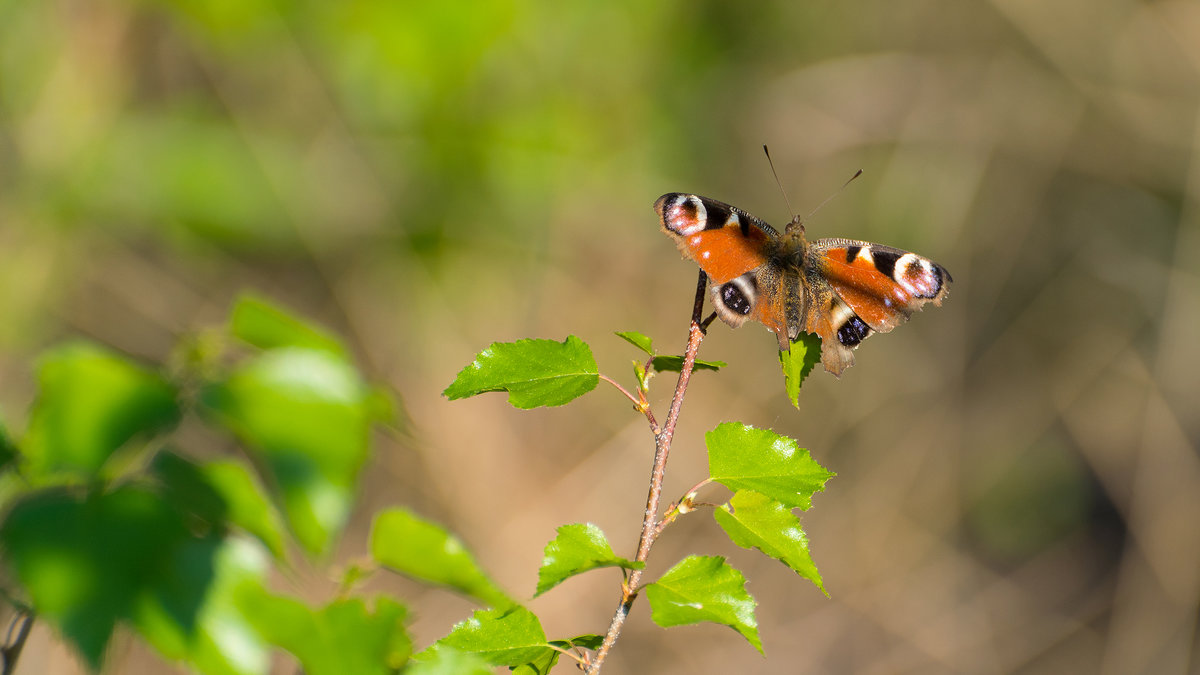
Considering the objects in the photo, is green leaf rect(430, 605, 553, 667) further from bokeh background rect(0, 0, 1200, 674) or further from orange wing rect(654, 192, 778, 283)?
bokeh background rect(0, 0, 1200, 674)

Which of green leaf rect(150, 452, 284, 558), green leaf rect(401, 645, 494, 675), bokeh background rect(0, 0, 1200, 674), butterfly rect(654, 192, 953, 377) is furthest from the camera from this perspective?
bokeh background rect(0, 0, 1200, 674)

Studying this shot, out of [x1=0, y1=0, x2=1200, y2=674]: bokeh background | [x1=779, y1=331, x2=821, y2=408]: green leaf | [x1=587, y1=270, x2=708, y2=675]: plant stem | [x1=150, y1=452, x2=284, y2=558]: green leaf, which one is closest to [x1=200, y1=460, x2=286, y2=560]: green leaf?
[x1=150, y1=452, x2=284, y2=558]: green leaf

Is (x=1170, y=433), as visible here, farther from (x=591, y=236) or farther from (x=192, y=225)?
(x=192, y=225)

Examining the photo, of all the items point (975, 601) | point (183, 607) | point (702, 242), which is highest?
point (975, 601)

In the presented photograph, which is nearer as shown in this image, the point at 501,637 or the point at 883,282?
the point at 501,637

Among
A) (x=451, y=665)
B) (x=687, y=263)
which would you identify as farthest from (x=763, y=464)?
(x=687, y=263)

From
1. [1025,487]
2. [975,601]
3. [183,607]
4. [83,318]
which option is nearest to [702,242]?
[183,607]

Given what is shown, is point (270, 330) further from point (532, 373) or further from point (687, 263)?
point (687, 263)
